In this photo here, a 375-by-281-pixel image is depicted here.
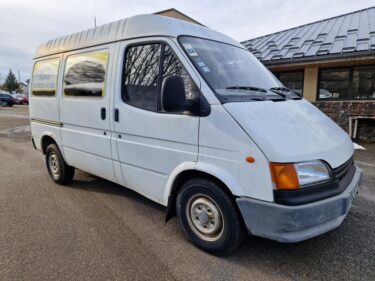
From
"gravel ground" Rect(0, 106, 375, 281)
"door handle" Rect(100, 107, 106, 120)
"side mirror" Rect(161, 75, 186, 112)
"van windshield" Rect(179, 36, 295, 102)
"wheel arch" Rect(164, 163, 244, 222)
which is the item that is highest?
"van windshield" Rect(179, 36, 295, 102)

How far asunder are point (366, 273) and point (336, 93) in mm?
8464

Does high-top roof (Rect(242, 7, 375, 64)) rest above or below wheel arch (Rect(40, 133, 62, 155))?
above

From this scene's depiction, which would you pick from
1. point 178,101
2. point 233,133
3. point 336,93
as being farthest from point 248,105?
point 336,93

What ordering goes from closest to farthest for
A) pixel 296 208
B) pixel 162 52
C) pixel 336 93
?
pixel 296 208, pixel 162 52, pixel 336 93

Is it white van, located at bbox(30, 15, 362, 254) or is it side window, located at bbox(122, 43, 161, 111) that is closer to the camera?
white van, located at bbox(30, 15, 362, 254)

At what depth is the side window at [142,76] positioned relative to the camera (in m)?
3.11

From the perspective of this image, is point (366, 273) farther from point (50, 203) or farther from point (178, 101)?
point (50, 203)

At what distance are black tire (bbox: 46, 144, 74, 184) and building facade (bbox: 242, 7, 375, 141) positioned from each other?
780cm

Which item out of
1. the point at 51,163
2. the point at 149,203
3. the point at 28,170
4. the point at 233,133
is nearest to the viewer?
the point at 233,133

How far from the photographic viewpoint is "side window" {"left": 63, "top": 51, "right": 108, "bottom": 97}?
3.71 metres

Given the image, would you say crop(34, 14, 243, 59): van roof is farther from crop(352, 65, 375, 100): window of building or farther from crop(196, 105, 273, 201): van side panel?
crop(352, 65, 375, 100): window of building

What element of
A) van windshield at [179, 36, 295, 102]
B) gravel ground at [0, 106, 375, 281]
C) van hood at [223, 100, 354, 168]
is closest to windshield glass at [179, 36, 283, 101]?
van windshield at [179, 36, 295, 102]

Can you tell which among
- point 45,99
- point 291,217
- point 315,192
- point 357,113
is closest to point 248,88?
point 315,192

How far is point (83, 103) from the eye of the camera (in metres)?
3.96
